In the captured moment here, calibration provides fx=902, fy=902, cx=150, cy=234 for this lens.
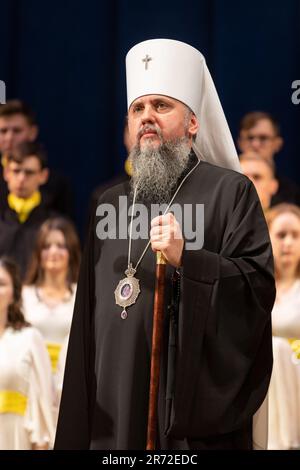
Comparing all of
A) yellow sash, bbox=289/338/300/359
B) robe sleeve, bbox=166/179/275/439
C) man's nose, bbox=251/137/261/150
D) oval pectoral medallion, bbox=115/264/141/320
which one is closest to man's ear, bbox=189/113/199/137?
robe sleeve, bbox=166/179/275/439

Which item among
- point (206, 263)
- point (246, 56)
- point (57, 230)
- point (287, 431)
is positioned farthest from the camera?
point (246, 56)

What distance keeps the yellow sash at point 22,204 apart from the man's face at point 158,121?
2.32m

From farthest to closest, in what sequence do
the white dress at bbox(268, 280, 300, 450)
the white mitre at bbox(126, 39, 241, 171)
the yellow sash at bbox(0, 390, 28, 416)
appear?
the yellow sash at bbox(0, 390, 28, 416) < the white dress at bbox(268, 280, 300, 450) < the white mitre at bbox(126, 39, 241, 171)

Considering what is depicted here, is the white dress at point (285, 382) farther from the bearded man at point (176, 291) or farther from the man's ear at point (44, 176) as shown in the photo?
the bearded man at point (176, 291)

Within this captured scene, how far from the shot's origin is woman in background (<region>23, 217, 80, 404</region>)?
16.6 ft

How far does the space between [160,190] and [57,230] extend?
2123 millimetres

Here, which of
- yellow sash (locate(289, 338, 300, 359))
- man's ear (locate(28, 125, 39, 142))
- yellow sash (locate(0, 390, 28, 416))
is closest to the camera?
yellow sash (locate(289, 338, 300, 359))

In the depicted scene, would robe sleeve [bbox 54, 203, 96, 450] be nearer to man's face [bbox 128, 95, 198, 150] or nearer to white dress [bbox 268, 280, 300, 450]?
man's face [bbox 128, 95, 198, 150]

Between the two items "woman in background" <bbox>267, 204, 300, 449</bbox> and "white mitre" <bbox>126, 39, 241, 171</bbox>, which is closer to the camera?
"white mitre" <bbox>126, 39, 241, 171</bbox>

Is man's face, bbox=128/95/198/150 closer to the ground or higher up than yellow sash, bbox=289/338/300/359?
higher up

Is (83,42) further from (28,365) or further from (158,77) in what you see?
(158,77)

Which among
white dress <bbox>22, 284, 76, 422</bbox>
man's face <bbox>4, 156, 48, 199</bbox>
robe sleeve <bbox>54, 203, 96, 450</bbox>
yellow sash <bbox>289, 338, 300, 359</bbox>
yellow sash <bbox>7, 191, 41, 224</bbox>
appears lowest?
robe sleeve <bbox>54, 203, 96, 450</bbox>

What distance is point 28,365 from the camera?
15.9 ft
